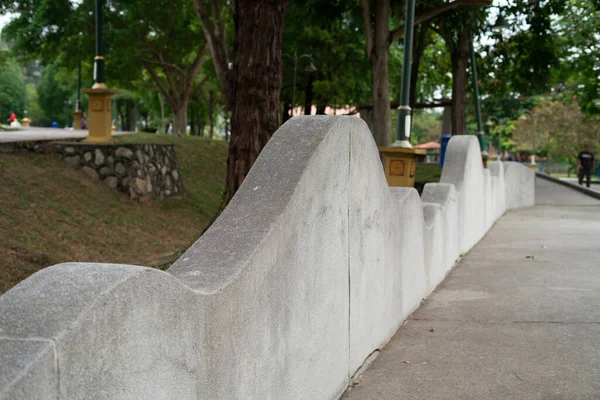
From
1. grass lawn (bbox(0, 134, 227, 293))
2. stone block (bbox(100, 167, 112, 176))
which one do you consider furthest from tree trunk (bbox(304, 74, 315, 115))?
stone block (bbox(100, 167, 112, 176))

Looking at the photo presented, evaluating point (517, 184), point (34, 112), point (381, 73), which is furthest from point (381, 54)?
point (34, 112)

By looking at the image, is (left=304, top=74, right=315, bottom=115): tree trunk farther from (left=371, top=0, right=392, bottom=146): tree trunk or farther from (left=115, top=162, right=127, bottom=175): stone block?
(left=115, top=162, right=127, bottom=175): stone block

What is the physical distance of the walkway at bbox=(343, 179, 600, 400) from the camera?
15.4 ft

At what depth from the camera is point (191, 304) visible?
2.66 metres

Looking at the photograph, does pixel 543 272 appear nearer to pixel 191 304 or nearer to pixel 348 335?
pixel 348 335

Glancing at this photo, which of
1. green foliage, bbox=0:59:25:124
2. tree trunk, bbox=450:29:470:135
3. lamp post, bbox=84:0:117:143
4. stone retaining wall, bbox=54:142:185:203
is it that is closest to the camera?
stone retaining wall, bbox=54:142:185:203

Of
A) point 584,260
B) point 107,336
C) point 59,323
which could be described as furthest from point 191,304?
point 584,260

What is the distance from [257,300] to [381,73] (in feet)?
46.7

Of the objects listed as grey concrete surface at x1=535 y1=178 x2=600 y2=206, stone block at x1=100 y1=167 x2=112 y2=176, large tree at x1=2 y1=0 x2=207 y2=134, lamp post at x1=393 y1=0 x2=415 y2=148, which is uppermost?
large tree at x1=2 y1=0 x2=207 y2=134

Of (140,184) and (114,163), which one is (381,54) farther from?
(114,163)

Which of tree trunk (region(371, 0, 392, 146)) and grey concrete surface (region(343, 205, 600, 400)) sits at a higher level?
tree trunk (region(371, 0, 392, 146))

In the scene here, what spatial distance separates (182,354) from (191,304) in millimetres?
177

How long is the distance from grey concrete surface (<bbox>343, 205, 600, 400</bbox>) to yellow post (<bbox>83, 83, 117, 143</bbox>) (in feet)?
37.4

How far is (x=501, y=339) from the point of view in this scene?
5.83 meters
